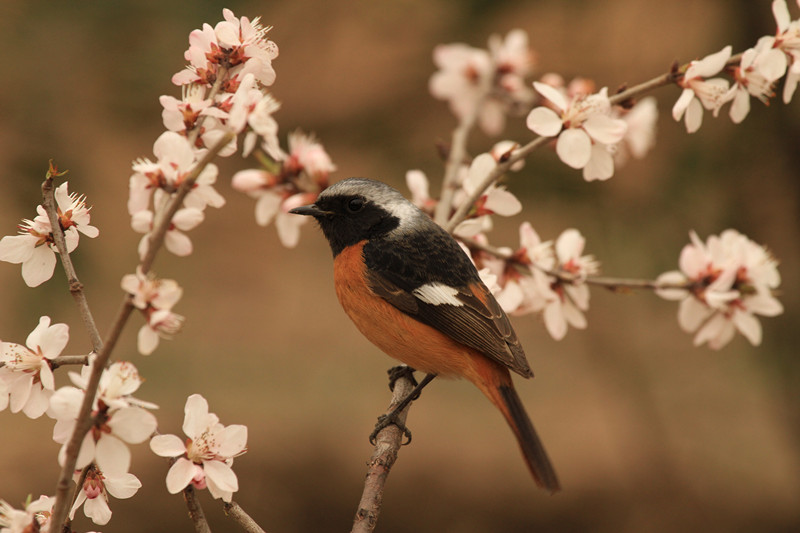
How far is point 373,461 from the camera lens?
6.47 ft

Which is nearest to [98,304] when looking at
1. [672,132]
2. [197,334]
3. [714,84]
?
[197,334]

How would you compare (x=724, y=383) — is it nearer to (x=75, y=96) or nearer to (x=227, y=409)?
(x=227, y=409)

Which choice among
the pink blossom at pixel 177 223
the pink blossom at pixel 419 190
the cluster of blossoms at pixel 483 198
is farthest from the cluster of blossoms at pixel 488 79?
the pink blossom at pixel 177 223

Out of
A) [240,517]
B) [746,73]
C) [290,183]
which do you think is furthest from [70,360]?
[746,73]

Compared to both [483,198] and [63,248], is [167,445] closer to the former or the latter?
[63,248]

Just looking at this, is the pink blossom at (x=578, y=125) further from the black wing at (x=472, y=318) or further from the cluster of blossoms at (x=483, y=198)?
the black wing at (x=472, y=318)

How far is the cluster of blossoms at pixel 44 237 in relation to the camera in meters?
1.53

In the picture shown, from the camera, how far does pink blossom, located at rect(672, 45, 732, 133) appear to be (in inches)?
80.6

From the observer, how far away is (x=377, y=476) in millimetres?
1909

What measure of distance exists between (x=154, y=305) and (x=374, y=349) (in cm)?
569

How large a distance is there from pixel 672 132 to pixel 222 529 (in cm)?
449

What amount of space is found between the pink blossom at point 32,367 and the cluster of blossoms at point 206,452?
263 millimetres

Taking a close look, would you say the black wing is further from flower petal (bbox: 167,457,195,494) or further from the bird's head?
flower petal (bbox: 167,457,195,494)

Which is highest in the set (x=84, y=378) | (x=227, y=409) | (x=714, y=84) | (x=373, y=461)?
(x=227, y=409)
